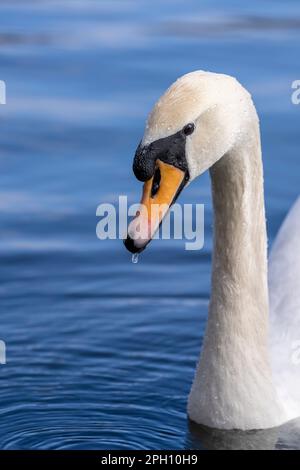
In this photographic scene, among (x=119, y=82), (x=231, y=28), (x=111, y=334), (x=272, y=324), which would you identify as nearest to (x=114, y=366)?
(x=111, y=334)

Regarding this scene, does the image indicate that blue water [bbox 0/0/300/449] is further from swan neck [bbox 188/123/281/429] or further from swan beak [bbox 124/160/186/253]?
swan beak [bbox 124/160/186/253]

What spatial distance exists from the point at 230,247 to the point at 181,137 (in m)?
0.81

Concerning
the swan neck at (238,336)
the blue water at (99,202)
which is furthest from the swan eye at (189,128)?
the blue water at (99,202)

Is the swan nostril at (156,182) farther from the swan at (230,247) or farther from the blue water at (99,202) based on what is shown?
the blue water at (99,202)

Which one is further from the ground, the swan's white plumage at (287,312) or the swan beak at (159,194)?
the swan beak at (159,194)

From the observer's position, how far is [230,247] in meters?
6.26

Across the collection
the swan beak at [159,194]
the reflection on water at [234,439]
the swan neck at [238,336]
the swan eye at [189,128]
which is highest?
the swan eye at [189,128]

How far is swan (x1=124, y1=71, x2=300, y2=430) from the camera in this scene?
221 inches

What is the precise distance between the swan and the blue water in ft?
0.57

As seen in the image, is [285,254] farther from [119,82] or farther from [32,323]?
[119,82]

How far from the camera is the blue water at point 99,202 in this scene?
6.80 metres

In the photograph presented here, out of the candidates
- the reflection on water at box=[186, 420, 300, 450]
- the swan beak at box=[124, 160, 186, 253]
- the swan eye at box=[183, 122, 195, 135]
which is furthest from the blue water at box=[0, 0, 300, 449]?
the swan eye at box=[183, 122, 195, 135]

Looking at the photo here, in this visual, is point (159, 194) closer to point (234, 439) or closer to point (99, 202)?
point (234, 439)

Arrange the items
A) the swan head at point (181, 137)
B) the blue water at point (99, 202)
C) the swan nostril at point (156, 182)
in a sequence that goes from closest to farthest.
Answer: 1. the swan head at point (181, 137)
2. the swan nostril at point (156, 182)
3. the blue water at point (99, 202)
